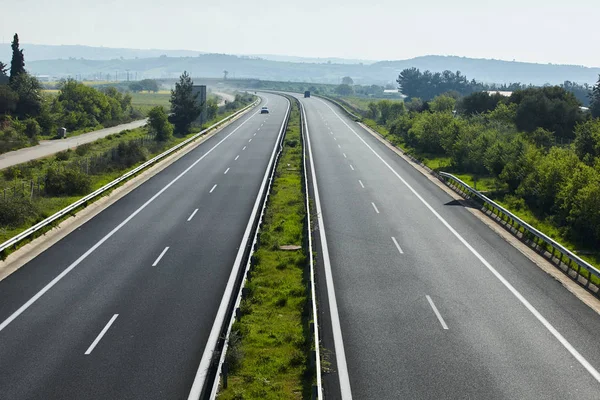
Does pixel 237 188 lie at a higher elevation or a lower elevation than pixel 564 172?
lower

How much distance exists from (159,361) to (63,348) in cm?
256

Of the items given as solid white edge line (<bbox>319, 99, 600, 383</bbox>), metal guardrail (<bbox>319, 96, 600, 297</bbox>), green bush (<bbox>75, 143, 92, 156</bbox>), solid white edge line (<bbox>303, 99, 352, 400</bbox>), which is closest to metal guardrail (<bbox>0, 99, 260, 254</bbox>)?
green bush (<bbox>75, 143, 92, 156</bbox>)

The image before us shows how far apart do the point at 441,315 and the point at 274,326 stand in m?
4.91

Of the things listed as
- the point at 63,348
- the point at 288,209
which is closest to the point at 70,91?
the point at 288,209

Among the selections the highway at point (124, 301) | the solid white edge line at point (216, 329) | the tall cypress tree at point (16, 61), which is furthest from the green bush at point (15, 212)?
the tall cypress tree at point (16, 61)

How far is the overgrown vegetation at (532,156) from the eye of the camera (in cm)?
2875

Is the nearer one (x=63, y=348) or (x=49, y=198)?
(x=63, y=348)

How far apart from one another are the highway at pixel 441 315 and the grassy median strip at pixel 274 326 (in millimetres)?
731

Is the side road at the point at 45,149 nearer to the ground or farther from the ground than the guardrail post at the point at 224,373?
nearer to the ground

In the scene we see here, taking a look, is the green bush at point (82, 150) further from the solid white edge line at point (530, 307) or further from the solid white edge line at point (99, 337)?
the solid white edge line at point (99, 337)

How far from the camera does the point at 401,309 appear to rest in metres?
18.5

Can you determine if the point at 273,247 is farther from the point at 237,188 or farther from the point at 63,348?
the point at 237,188

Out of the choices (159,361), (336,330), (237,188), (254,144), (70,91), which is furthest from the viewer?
(70,91)

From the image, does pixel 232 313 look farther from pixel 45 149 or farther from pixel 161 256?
pixel 45 149
